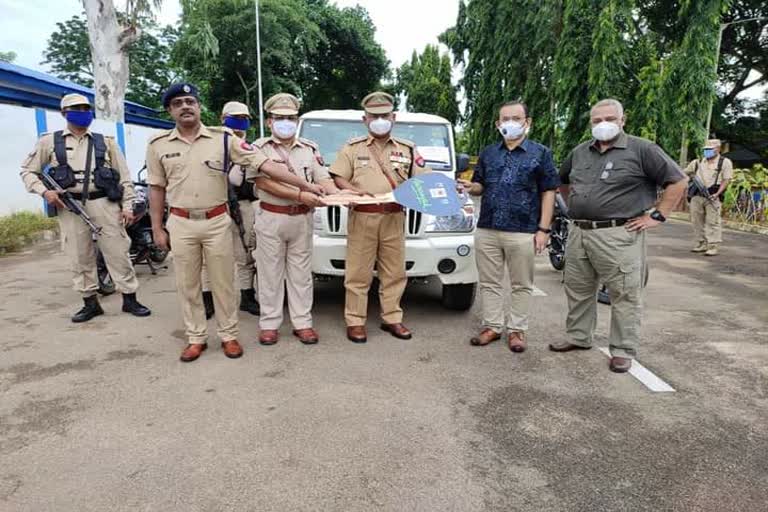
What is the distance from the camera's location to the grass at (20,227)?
342 inches

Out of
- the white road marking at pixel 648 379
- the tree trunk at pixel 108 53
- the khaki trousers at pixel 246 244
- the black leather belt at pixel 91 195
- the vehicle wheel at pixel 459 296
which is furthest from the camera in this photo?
the tree trunk at pixel 108 53

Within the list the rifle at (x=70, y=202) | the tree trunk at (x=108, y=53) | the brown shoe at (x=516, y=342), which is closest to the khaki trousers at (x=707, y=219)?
the brown shoe at (x=516, y=342)

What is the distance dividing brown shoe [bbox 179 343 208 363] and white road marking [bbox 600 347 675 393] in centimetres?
312

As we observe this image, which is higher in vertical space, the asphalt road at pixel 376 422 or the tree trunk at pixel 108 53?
the tree trunk at pixel 108 53

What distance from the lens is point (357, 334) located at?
4.42 metres

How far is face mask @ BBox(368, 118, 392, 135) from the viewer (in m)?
4.21

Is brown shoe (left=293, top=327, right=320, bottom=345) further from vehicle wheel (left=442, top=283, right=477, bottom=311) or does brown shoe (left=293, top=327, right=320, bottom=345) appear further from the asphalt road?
vehicle wheel (left=442, top=283, right=477, bottom=311)

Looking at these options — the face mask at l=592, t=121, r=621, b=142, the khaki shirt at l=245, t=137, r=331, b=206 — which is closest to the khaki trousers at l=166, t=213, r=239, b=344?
the khaki shirt at l=245, t=137, r=331, b=206

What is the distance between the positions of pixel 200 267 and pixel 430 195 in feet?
5.90

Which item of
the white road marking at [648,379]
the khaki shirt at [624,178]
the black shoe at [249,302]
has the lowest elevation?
the white road marking at [648,379]

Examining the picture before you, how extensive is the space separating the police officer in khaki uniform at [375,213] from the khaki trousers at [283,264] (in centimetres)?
35

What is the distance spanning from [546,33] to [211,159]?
17836mm

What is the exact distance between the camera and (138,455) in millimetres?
2705

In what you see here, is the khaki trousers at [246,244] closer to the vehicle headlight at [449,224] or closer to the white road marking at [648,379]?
the vehicle headlight at [449,224]
